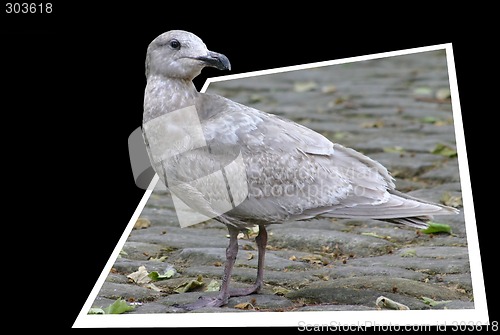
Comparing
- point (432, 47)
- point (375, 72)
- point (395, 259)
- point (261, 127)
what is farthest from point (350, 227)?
point (375, 72)

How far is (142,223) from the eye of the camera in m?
6.88

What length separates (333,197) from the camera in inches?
218

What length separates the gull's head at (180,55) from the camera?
5.67m

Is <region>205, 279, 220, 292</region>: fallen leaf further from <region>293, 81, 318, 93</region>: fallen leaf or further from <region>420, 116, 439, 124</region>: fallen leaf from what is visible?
<region>293, 81, 318, 93</region>: fallen leaf

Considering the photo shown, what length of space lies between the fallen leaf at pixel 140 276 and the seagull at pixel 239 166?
499 mm

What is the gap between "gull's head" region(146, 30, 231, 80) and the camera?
5672mm

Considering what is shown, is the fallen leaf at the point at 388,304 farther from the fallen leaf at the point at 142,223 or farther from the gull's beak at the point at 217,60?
the fallen leaf at the point at 142,223

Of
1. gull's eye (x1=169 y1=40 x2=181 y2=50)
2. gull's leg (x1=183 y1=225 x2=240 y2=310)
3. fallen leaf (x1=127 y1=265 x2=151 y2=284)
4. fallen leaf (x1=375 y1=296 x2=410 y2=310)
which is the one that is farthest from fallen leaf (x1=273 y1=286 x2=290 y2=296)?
gull's eye (x1=169 y1=40 x2=181 y2=50)

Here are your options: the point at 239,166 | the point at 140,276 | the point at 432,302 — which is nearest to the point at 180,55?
the point at 239,166

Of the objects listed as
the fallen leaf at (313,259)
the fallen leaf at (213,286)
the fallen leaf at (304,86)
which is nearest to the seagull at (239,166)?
the fallen leaf at (213,286)

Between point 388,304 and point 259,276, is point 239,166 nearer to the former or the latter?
point 259,276

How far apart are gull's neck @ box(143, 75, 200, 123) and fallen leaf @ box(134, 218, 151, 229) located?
1253 millimetres

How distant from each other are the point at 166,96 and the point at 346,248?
1593 mm

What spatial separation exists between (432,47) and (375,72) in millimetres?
1247
